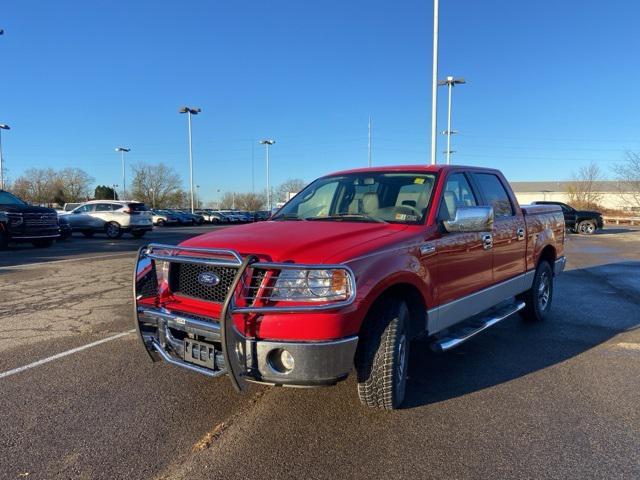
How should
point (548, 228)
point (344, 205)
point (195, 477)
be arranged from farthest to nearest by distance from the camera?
→ point (548, 228) < point (344, 205) < point (195, 477)

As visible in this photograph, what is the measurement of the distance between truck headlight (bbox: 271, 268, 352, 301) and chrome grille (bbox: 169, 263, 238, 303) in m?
0.39

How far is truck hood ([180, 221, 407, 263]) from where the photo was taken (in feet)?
10.8

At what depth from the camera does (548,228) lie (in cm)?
676

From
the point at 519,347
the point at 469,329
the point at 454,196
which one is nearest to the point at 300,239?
the point at 454,196

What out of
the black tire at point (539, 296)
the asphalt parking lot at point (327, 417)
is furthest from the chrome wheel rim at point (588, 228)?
the asphalt parking lot at point (327, 417)

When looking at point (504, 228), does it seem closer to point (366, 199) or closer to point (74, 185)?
point (366, 199)

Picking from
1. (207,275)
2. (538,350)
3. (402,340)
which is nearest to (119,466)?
(207,275)

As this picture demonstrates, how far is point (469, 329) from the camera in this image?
4609 millimetres

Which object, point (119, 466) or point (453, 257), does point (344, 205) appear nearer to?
point (453, 257)

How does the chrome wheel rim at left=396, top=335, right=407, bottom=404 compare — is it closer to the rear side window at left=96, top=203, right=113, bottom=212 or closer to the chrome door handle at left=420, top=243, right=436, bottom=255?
the chrome door handle at left=420, top=243, right=436, bottom=255

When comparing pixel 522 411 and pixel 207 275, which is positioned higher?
pixel 207 275

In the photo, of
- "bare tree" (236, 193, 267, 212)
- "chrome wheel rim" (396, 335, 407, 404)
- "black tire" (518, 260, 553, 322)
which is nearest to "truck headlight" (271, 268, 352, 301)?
"chrome wheel rim" (396, 335, 407, 404)

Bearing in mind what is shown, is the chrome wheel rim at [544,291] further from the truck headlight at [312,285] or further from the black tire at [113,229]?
the black tire at [113,229]

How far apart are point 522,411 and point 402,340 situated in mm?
1064
